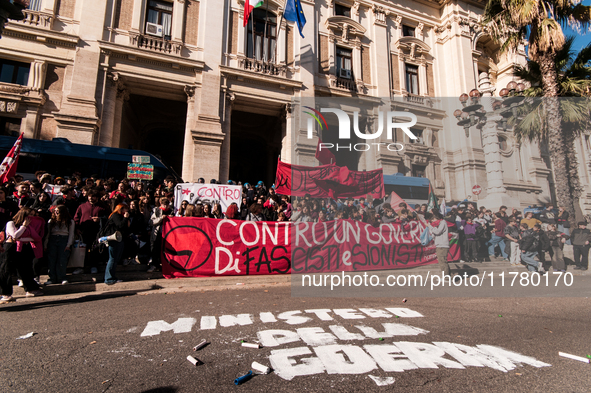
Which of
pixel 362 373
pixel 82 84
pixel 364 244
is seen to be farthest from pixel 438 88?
pixel 362 373

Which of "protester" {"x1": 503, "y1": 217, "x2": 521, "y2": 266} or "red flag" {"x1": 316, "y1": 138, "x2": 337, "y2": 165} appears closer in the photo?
"protester" {"x1": 503, "y1": 217, "x2": 521, "y2": 266}

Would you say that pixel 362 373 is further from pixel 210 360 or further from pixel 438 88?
pixel 438 88

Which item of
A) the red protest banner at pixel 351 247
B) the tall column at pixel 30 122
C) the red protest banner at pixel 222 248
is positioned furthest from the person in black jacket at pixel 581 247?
the tall column at pixel 30 122

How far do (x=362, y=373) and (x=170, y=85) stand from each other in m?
17.1

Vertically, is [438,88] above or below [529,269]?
above

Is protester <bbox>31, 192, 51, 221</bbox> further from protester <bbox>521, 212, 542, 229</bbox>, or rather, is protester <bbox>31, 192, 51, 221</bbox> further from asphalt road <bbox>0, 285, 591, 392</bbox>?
protester <bbox>521, 212, 542, 229</bbox>

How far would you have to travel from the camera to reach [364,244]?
855 centimetres

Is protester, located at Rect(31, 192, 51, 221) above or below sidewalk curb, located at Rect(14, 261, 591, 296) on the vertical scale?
above

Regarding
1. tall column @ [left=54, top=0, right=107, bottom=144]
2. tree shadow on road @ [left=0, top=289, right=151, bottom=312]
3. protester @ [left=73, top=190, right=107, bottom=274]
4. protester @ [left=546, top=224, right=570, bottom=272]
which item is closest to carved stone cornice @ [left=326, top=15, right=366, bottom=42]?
tall column @ [left=54, top=0, right=107, bottom=144]

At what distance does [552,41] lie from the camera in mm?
11328

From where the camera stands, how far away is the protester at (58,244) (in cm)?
600

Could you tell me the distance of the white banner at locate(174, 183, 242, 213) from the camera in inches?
402

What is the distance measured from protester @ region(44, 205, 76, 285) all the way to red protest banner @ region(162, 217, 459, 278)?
1930 millimetres

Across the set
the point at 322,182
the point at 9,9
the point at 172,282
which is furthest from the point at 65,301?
the point at 322,182
